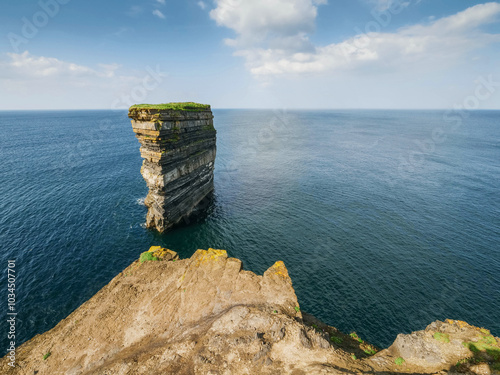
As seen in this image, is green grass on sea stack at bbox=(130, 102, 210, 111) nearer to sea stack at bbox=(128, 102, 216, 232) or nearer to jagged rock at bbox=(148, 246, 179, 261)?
sea stack at bbox=(128, 102, 216, 232)

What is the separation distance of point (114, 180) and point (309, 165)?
196 ft

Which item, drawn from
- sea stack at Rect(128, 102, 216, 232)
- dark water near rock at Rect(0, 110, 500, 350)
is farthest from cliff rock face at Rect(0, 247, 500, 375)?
sea stack at Rect(128, 102, 216, 232)

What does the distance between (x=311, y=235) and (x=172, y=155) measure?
2768 centimetres

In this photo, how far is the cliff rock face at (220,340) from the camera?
A: 13414mm

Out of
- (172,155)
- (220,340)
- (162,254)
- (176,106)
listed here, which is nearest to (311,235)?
(162,254)

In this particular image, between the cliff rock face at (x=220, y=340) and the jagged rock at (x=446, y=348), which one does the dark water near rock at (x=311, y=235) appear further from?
the cliff rock face at (x=220, y=340)

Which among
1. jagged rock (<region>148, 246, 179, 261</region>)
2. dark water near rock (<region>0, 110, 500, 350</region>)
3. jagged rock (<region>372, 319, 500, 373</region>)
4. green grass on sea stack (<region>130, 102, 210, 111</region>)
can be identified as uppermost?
green grass on sea stack (<region>130, 102, 210, 111</region>)

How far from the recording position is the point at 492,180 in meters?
59.1

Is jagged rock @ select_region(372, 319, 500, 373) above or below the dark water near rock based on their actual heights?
above

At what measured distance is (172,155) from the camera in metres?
37.7

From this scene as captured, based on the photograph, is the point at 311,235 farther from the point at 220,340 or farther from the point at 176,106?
the point at 176,106

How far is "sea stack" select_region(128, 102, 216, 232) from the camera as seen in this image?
34875 millimetres

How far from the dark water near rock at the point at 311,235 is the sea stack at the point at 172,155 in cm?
422

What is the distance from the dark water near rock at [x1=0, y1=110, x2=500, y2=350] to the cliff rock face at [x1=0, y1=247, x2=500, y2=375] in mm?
9962
